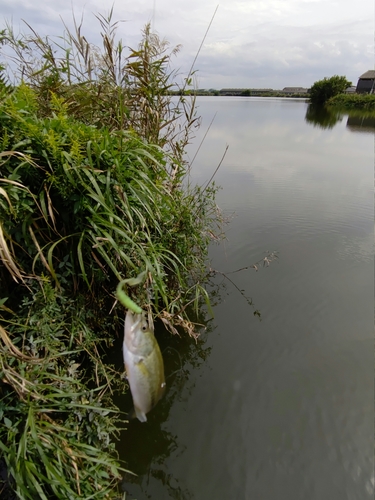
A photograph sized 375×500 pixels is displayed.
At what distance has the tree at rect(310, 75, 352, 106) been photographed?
48750mm

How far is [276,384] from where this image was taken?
3.04 meters

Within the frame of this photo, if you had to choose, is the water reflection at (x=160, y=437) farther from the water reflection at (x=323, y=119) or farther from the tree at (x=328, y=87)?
the tree at (x=328, y=87)

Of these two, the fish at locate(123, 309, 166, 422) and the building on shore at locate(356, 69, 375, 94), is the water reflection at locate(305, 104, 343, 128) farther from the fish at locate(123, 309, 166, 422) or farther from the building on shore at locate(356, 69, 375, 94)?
the building on shore at locate(356, 69, 375, 94)

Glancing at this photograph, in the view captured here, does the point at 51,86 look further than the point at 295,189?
No

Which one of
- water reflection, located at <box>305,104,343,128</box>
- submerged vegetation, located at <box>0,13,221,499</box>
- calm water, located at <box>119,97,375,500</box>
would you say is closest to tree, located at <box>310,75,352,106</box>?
water reflection, located at <box>305,104,343,128</box>

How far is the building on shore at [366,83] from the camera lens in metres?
56.0

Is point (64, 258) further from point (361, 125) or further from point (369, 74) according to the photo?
point (369, 74)

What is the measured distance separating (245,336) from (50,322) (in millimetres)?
2445

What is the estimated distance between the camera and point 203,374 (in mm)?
3137

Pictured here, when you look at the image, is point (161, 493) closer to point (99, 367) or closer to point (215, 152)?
point (99, 367)

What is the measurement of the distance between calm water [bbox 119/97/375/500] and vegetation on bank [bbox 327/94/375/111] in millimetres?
41763

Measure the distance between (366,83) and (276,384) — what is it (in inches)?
2926

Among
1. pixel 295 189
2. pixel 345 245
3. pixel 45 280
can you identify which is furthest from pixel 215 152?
pixel 45 280

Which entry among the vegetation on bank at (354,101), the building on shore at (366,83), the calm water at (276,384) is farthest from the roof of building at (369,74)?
the calm water at (276,384)
